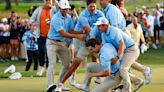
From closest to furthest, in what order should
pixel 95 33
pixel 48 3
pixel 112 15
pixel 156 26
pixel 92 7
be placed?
pixel 95 33
pixel 112 15
pixel 92 7
pixel 48 3
pixel 156 26

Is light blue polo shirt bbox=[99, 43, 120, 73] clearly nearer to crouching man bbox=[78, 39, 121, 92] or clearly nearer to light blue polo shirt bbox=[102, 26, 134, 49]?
crouching man bbox=[78, 39, 121, 92]

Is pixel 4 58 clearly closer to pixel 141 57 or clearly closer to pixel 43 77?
pixel 141 57

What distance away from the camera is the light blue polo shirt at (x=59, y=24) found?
1183 cm

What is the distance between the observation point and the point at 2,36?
76.3 feet

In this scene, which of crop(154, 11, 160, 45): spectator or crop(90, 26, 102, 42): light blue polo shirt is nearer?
crop(90, 26, 102, 42): light blue polo shirt

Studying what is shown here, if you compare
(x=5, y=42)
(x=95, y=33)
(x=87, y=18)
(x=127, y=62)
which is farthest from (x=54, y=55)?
(x=5, y=42)

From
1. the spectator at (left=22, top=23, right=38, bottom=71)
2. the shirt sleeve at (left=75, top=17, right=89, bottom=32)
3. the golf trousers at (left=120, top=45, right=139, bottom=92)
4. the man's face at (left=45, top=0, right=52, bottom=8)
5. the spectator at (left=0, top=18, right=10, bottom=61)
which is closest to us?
the golf trousers at (left=120, top=45, right=139, bottom=92)

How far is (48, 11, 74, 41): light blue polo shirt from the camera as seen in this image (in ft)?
38.8

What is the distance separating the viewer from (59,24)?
1181 cm

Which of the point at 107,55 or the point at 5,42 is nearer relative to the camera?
the point at 107,55

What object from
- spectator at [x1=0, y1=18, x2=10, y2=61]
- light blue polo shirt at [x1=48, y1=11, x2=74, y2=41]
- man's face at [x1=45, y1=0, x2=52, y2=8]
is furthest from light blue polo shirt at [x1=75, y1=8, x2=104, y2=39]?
spectator at [x1=0, y1=18, x2=10, y2=61]

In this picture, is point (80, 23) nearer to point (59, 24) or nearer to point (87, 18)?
point (87, 18)

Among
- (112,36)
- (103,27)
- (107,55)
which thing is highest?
(103,27)

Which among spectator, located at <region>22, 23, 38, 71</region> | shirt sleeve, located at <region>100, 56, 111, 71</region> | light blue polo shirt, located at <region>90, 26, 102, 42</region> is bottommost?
spectator, located at <region>22, 23, 38, 71</region>
